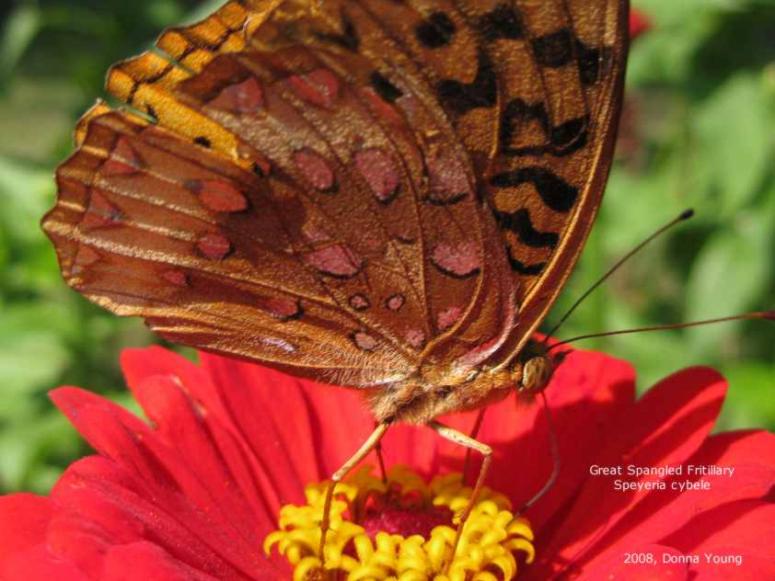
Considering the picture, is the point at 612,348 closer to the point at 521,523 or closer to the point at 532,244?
the point at 521,523

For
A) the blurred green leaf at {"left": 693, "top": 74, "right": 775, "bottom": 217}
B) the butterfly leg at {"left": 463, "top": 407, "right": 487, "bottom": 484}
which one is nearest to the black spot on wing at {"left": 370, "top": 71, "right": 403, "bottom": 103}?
the butterfly leg at {"left": 463, "top": 407, "right": 487, "bottom": 484}

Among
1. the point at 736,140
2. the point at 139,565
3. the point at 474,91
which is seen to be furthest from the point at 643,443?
the point at 736,140

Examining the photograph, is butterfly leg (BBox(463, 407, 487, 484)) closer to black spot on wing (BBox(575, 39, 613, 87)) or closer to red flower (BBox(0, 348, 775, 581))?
red flower (BBox(0, 348, 775, 581))

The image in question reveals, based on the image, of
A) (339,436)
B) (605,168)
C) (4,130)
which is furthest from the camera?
(4,130)

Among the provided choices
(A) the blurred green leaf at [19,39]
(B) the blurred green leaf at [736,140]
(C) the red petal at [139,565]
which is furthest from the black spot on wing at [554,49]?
(A) the blurred green leaf at [19,39]

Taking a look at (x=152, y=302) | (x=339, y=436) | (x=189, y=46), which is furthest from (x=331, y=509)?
(x=189, y=46)

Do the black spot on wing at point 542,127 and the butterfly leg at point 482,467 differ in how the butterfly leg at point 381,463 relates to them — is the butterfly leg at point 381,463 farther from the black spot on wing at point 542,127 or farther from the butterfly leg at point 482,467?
the black spot on wing at point 542,127
